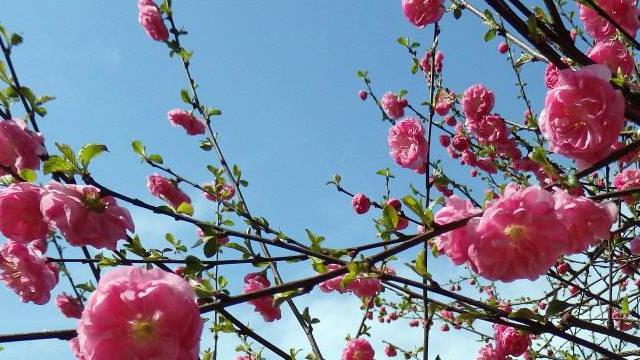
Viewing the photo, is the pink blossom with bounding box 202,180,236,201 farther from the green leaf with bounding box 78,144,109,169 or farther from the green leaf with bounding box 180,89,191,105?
the green leaf with bounding box 78,144,109,169

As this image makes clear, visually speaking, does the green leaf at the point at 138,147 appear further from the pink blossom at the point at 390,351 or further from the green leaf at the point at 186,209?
the pink blossom at the point at 390,351

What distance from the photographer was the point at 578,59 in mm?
1827

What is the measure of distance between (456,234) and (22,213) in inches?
51.2

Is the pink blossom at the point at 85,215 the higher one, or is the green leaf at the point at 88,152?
the green leaf at the point at 88,152

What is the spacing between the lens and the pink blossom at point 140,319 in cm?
124

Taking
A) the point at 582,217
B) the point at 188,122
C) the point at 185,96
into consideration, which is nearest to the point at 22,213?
the point at 582,217

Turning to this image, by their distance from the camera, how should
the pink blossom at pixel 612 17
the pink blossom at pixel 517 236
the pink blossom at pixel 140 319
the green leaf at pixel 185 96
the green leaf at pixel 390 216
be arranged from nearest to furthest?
1. the pink blossom at pixel 140 319
2. the pink blossom at pixel 517 236
3. the green leaf at pixel 390 216
4. the pink blossom at pixel 612 17
5. the green leaf at pixel 185 96

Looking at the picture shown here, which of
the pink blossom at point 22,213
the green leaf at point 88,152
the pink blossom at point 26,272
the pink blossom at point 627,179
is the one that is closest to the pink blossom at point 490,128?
the pink blossom at point 627,179

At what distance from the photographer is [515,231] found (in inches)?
57.6

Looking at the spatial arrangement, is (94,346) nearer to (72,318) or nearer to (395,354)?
(72,318)

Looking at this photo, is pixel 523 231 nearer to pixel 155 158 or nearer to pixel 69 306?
pixel 155 158

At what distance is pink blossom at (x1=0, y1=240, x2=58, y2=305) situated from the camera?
2209mm

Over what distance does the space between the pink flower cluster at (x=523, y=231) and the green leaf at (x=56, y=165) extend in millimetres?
1183

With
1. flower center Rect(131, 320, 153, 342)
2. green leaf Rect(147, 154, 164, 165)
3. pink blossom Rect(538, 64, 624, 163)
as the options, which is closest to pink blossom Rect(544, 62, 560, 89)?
pink blossom Rect(538, 64, 624, 163)
